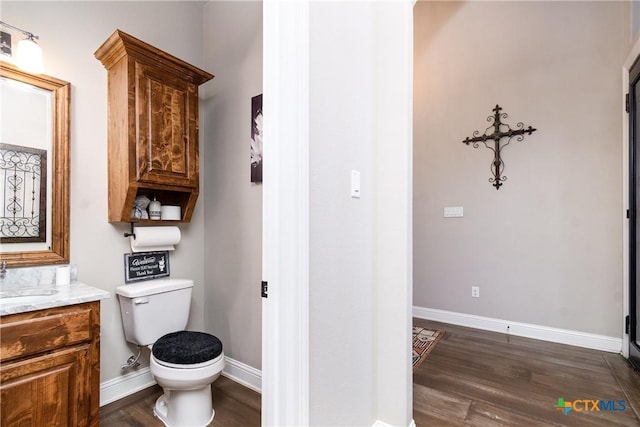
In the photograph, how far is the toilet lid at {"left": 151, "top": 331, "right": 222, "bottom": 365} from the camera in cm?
162

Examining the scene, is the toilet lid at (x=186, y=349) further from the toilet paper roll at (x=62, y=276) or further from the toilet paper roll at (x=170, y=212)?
the toilet paper roll at (x=170, y=212)

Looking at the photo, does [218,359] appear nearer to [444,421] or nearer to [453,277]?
[444,421]

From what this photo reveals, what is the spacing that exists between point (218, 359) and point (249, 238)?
0.77 metres

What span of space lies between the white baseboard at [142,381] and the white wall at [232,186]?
0.06 m

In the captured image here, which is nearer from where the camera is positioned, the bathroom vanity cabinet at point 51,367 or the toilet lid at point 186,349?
the bathroom vanity cabinet at point 51,367

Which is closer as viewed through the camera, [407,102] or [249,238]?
[407,102]

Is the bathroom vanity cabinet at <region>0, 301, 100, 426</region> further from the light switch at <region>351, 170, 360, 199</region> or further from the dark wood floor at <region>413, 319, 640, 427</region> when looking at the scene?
the dark wood floor at <region>413, 319, 640, 427</region>

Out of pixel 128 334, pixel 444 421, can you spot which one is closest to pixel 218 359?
pixel 128 334

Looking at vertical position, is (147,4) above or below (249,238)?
above

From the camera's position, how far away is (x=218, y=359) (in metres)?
1.70

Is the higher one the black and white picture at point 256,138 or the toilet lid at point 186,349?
the black and white picture at point 256,138

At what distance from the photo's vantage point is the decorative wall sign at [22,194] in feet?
5.26

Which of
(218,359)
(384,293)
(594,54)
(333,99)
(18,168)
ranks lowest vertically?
(218,359)

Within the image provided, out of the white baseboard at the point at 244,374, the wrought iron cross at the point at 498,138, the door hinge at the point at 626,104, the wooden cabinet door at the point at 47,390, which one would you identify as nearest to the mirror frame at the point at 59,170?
the wooden cabinet door at the point at 47,390
